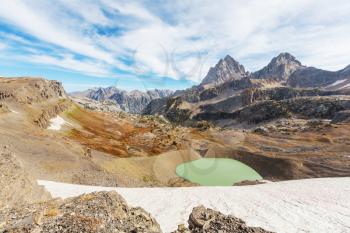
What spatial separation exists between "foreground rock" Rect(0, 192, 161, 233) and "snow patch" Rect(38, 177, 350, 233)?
11.5 metres

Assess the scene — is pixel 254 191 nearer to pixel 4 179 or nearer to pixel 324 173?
pixel 4 179

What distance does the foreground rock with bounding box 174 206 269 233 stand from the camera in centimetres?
1617

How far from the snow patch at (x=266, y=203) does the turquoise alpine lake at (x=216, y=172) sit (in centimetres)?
3529

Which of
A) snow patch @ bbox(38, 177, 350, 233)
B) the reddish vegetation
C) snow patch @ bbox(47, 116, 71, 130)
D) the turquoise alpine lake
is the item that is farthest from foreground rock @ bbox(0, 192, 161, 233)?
snow patch @ bbox(47, 116, 71, 130)

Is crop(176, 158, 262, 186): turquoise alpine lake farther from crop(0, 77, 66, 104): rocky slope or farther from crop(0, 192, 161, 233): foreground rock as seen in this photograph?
crop(0, 77, 66, 104): rocky slope

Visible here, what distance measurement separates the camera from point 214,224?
659 inches

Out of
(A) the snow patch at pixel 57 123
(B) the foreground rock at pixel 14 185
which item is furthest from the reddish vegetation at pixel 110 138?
(B) the foreground rock at pixel 14 185

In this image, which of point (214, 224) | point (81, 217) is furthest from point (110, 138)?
point (214, 224)

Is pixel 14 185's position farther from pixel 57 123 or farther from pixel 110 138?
pixel 110 138

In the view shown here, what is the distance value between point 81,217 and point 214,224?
745cm

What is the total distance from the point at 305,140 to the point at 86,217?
14372 centimetres

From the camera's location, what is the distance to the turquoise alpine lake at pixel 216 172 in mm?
83562

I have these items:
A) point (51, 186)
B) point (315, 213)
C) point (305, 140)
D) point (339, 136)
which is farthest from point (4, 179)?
point (339, 136)

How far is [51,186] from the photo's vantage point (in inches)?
1807
